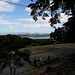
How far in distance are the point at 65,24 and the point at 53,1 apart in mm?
3189

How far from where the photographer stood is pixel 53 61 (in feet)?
39.5

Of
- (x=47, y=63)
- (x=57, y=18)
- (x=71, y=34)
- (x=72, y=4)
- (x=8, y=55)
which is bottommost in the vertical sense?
(x=47, y=63)

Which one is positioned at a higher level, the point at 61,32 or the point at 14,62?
the point at 61,32

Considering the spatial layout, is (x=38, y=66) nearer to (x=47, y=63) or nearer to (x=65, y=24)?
(x=47, y=63)

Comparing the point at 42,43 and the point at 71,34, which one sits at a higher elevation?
the point at 71,34

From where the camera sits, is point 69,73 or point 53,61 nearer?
point 69,73

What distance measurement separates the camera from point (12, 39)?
23.9m

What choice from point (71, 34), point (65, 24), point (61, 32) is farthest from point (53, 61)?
point (61, 32)

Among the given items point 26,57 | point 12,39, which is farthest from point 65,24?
point 12,39

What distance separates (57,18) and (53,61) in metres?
5.72

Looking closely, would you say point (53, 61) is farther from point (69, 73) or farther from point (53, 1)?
point (53, 1)

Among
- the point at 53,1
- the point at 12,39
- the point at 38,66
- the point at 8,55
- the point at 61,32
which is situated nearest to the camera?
the point at 8,55

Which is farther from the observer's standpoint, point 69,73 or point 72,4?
point 72,4

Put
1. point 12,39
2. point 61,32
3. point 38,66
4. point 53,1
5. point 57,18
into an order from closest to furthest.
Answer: point 38,66, point 53,1, point 57,18, point 12,39, point 61,32
